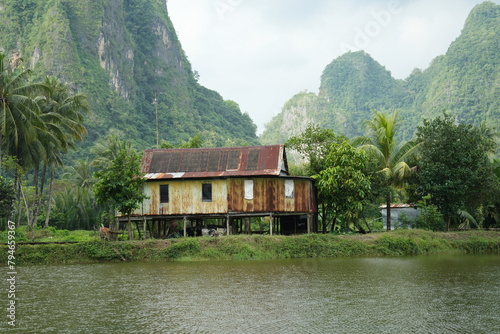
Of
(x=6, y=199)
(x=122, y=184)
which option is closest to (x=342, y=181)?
(x=122, y=184)

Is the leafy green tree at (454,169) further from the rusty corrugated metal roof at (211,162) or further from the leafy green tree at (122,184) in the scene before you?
the leafy green tree at (122,184)

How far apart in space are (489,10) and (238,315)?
114 meters

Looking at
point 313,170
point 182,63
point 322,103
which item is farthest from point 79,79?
point 322,103

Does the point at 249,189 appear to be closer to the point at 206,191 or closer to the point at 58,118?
the point at 206,191

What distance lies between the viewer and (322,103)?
132 meters

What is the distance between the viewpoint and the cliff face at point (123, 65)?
80.2 metres

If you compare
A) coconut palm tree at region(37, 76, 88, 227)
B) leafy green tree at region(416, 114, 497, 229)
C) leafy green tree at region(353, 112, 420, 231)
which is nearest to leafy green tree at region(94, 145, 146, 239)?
coconut palm tree at region(37, 76, 88, 227)

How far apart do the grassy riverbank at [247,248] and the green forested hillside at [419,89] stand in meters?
42.6

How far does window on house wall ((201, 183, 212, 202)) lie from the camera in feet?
86.6

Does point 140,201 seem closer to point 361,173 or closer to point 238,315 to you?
point 361,173

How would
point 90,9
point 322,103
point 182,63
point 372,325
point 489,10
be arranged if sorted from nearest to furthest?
point 372,325 < point 90,9 < point 489,10 < point 182,63 < point 322,103

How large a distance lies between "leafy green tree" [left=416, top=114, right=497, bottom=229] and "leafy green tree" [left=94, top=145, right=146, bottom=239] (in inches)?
597

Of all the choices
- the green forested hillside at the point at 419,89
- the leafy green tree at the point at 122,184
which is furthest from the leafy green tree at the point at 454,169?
the green forested hillside at the point at 419,89

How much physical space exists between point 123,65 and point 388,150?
75021 mm
